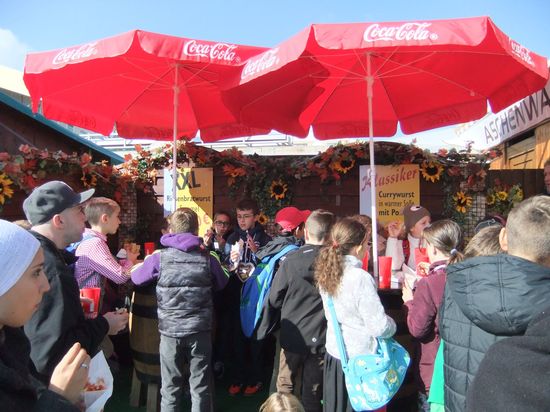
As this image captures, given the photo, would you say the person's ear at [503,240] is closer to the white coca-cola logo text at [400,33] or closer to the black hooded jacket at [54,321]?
the white coca-cola logo text at [400,33]

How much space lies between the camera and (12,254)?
46.5 inches

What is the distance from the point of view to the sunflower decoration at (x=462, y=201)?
5074 millimetres

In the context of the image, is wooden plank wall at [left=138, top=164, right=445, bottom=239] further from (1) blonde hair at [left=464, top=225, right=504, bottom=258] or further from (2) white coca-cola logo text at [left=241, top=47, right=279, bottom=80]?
(1) blonde hair at [left=464, top=225, right=504, bottom=258]

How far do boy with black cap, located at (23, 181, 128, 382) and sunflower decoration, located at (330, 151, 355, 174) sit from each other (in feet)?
11.4

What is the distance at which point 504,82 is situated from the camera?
13.4 feet

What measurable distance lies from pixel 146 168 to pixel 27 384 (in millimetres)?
4895

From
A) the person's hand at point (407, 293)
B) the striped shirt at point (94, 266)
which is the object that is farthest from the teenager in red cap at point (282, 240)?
the striped shirt at point (94, 266)

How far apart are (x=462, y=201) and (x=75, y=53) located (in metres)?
4.38

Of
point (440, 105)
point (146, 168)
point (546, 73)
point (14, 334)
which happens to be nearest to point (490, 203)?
point (440, 105)

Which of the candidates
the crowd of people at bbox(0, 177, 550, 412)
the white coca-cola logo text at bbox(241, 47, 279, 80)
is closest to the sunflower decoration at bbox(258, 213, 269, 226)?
the crowd of people at bbox(0, 177, 550, 412)

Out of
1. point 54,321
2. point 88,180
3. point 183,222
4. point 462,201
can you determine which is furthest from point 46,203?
point 462,201

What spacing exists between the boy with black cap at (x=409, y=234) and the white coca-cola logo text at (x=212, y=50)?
2125mm

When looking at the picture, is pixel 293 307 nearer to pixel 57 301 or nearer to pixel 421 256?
pixel 421 256

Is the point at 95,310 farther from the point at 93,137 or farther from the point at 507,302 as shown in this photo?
the point at 93,137
